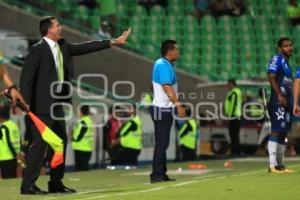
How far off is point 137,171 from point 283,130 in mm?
5195

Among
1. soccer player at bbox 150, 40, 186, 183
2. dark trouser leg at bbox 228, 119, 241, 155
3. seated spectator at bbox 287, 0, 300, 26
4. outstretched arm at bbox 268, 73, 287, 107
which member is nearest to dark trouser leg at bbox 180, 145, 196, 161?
dark trouser leg at bbox 228, 119, 241, 155

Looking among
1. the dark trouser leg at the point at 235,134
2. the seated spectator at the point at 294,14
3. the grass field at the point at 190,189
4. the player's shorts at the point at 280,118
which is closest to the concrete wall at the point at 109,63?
the dark trouser leg at the point at 235,134

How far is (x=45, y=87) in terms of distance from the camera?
42.8ft

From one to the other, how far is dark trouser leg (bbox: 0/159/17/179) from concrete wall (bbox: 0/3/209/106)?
9122 millimetres

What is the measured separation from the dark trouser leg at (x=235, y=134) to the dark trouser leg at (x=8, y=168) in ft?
25.8

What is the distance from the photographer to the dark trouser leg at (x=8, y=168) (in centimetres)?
1930

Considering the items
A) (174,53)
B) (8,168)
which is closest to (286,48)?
(174,53)

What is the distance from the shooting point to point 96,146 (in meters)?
23.1

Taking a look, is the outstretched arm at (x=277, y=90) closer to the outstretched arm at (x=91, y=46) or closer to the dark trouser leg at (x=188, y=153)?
the outstretched arm at (x=91, y=46)

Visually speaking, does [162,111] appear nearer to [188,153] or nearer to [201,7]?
[188,153]

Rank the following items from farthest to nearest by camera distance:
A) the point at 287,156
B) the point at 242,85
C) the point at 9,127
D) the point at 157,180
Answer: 1. the point at 242,85
2. the point at 287,156
3. the point at 9,127
4. the point at 157,180

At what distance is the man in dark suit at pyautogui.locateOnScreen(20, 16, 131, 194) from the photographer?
13.0m

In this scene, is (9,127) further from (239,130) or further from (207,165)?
(239,130)

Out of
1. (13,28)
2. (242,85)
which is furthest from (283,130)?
(13,28)
